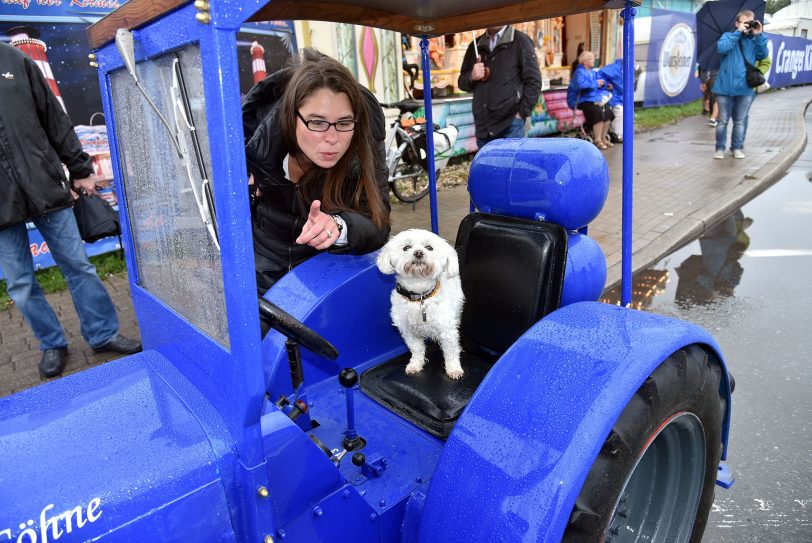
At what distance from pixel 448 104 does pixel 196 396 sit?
353 inches

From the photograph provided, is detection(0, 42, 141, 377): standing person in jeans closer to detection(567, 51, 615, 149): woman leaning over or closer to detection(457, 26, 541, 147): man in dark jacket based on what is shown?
detection(457, 26, 541, 147): man in dark jacket

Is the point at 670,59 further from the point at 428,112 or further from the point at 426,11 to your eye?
the point at 426,11

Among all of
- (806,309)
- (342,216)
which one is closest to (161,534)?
(342,216)

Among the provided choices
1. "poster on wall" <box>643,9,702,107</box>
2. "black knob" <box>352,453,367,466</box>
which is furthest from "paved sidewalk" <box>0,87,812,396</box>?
"poster on wall" <box>643,9,702,107</box>

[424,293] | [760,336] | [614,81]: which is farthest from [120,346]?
[614,81]

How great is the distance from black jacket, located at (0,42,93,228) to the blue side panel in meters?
2.43

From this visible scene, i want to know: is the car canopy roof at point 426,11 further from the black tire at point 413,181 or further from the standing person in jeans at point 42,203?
the black tire at point 413,181

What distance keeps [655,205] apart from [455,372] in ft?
18.1

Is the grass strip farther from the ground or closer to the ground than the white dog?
farther from the ground

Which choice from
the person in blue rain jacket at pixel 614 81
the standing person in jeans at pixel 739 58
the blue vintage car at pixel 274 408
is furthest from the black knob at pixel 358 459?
the person in blue rain jacket at pixel 614 81

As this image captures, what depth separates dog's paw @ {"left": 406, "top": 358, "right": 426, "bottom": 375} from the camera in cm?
→ 213

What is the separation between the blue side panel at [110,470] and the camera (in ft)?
3.15

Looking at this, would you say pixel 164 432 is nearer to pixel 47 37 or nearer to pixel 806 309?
pixel 806 309

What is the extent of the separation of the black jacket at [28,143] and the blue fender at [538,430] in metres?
3.11
